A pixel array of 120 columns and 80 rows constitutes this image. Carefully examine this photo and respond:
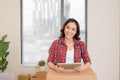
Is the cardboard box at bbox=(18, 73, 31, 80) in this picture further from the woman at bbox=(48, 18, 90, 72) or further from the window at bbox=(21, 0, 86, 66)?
the woman at bbox=(48, 18, 90, 72)

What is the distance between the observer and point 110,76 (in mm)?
4254

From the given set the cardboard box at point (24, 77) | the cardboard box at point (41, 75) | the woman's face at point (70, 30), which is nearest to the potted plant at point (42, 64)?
the cardboard box at point (41, 75)

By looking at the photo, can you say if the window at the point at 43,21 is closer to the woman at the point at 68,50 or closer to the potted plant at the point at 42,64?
the potted plant at the point at 42,64

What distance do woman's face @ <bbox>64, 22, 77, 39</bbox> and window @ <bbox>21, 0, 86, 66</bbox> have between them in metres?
2.51

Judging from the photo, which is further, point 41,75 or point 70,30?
point 41,75

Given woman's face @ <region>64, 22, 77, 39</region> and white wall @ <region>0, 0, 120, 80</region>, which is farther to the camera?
white wall @ <region>0, 0, 120, 80</region>

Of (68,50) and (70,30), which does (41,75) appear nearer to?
(68,50)

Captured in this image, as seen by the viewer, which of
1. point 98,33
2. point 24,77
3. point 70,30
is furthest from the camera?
point 98,33

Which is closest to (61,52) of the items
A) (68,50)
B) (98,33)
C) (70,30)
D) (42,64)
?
(68,50)

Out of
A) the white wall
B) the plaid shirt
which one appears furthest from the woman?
the white wall

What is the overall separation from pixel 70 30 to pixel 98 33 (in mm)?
2548

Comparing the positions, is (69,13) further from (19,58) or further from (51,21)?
(19,58)

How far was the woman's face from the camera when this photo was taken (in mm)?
1730

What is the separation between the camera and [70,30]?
1733 millimetres
